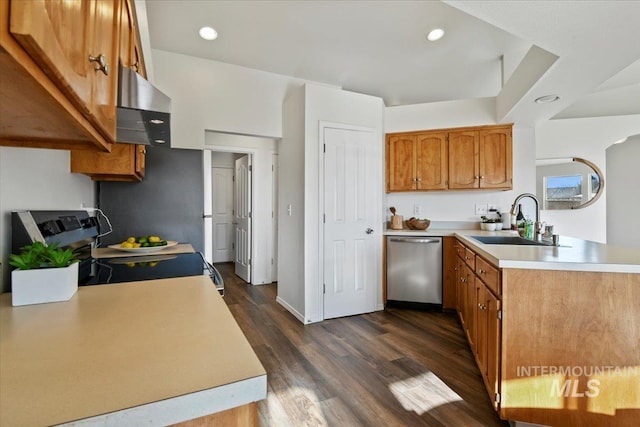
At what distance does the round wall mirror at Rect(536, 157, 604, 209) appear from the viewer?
444 centimetres

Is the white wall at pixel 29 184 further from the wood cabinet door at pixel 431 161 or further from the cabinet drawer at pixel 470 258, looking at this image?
the wood cabinet door at pixel 431 161

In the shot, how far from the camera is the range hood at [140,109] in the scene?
997 millimetres

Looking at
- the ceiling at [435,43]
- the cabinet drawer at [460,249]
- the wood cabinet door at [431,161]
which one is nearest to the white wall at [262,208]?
the ceiling at [435,43]

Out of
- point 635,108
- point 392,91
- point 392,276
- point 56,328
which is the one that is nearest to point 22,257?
point 56,328

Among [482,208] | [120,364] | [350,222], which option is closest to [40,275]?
[120,364]

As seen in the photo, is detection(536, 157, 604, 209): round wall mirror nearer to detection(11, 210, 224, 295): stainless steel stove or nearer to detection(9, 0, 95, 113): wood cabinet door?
detection(11, 210, 224, 295): stainless steel stove

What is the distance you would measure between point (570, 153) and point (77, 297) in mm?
5866

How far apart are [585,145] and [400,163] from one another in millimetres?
3032

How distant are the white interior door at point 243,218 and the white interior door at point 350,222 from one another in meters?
1.77

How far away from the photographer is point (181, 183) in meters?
2.76

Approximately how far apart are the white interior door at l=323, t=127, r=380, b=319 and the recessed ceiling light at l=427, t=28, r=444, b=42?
3.44 ft

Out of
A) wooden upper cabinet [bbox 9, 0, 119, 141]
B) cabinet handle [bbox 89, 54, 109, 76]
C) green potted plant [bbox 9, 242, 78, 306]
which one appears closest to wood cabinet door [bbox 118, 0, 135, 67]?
wooden upper cabinet [bbox 9, 0, 119, 141]

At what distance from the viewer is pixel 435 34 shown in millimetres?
2809

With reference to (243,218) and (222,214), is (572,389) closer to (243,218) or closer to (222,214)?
(243,218)
